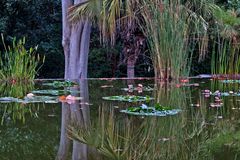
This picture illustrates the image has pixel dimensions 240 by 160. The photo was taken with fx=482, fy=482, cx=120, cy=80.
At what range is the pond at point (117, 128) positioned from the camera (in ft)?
6.72

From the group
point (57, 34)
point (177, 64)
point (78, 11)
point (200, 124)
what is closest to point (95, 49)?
point (57, 34)

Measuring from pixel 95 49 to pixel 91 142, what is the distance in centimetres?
1011

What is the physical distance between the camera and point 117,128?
2.62 meters

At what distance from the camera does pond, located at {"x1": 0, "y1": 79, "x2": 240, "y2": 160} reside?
2.05 m

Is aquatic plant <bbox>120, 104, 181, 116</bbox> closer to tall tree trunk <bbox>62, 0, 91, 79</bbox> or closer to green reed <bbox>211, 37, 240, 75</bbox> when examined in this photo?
green reed <bbox>211, 37, 240, 75</bbox>

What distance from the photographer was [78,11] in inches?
297

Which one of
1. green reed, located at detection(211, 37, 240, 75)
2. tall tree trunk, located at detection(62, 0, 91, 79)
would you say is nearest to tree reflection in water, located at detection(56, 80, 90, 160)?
green reed, located at detection(211, 37, 240, 75)

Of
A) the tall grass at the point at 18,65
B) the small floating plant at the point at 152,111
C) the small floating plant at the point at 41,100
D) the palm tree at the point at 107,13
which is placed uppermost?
the palm tree at the point at 107,13

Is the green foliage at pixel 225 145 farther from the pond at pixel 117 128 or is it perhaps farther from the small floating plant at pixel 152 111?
the small floating plant at pixel 152 111

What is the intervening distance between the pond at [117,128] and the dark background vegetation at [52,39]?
761 centimetres

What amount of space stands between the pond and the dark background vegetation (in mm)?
7607

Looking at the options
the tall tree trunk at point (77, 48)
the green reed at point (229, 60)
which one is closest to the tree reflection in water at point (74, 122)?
the green reed at point (229, 60)

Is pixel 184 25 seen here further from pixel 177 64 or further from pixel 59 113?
pixel 59 113

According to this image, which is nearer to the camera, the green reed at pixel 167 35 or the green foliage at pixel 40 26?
the green reed at pixel 167 35
